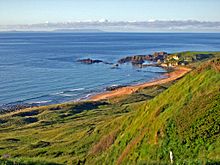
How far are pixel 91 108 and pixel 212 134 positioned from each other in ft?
167

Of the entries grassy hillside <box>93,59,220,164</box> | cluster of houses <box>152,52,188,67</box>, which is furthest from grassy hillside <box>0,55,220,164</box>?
cluster of houses <box>152,52,188,67</box>

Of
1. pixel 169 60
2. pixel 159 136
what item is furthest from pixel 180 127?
→ pixel 169 60

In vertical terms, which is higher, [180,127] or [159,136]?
[180,127]

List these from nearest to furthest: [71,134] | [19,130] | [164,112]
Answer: [164,112], [71,134], [19,130]

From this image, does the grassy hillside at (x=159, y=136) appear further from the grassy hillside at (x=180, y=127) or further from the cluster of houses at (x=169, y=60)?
the cluster of houses at (x=169, y=60)

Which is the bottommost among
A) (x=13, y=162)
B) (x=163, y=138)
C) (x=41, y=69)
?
(x=41, y=69)

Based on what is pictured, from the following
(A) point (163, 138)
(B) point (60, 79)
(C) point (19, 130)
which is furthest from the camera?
(B) point (60, 79)

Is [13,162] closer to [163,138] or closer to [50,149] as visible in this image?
[163,138]

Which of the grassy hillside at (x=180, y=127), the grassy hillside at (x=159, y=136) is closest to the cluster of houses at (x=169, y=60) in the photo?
the grassy hillside at (x=159, y=136)

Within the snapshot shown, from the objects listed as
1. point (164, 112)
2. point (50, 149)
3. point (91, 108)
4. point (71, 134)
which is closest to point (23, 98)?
point (91, 108)

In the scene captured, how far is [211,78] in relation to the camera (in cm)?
3288

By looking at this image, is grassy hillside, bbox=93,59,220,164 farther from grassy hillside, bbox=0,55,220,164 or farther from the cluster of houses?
the cluster of houses

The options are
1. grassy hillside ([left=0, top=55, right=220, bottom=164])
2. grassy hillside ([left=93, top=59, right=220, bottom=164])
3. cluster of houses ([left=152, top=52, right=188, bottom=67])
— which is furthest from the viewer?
cluster of houses ([left=152, top=52, right=188, bottom=67])

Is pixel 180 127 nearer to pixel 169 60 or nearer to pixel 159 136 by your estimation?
pixel 159 136
